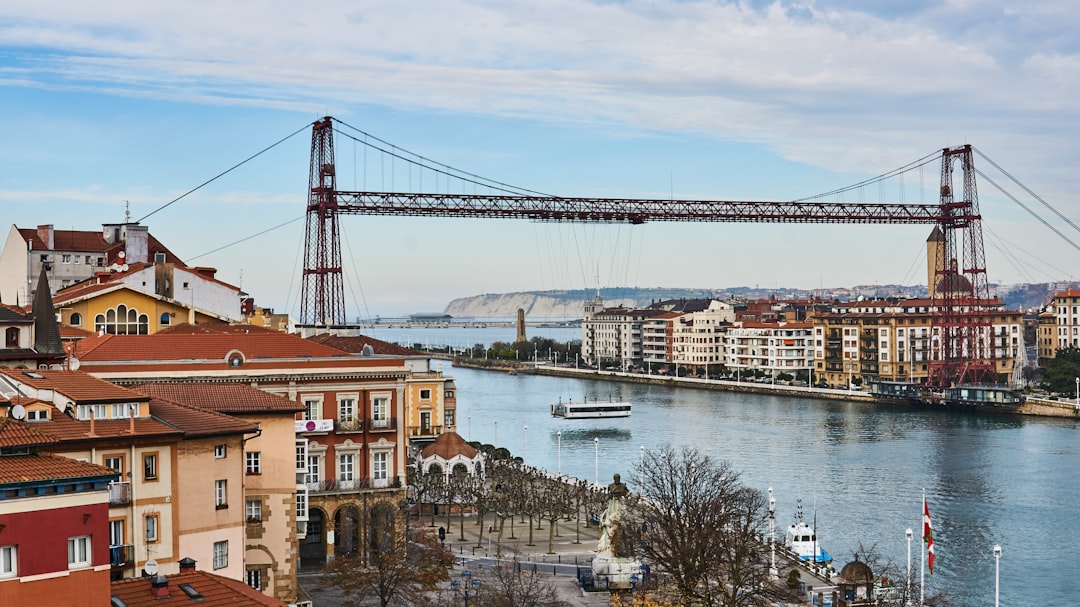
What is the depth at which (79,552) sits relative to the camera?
18.6 ft

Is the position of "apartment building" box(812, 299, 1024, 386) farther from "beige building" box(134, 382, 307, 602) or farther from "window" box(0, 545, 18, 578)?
"window" box(0, 545, 18, 578)

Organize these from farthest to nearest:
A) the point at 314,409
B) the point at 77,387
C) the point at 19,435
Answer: the point at 314,409, the point at 77,387, the point at 19,435

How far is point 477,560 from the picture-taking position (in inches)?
546

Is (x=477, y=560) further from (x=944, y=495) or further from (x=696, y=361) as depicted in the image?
(x=696, y=361)

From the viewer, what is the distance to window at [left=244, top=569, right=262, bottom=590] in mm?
9406

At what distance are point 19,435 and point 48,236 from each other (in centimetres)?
1564

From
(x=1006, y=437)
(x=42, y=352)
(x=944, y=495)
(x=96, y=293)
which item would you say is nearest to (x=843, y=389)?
(x=1006, y=437)

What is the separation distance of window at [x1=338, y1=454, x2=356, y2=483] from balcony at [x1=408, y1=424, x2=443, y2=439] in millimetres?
7918

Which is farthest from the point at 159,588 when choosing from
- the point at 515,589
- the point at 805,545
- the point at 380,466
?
the point at 805,545

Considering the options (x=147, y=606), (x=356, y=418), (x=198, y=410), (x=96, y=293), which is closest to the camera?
(x=147, y=606)

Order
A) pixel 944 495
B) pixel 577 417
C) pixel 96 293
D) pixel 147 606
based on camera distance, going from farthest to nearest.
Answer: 1. pixel 577 417
2. pixel 944 495
3. pixel 96 293
4. pixel 147 606

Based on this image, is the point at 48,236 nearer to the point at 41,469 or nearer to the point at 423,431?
the point at 423,431

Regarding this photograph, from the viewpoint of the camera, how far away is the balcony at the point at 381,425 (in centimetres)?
1359

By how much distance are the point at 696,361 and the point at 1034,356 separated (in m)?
13.3
